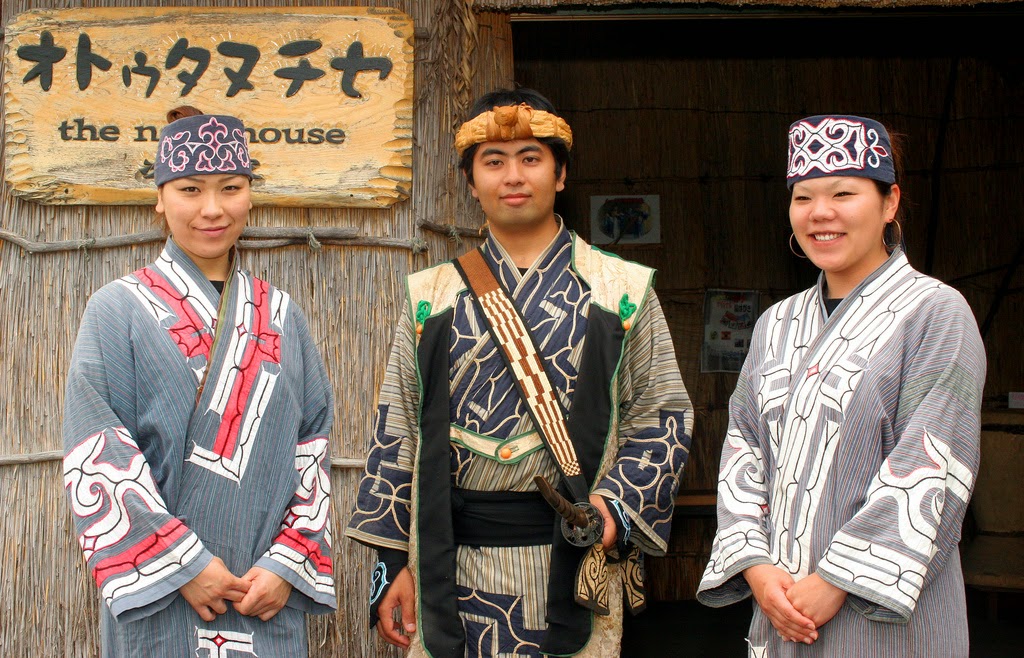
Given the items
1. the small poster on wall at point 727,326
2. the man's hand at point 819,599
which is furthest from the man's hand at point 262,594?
the small poster on wall at point 727,326

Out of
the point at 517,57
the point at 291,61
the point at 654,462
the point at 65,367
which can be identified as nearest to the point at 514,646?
the point at 654,462

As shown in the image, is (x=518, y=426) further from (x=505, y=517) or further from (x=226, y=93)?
(x=226, y=93)

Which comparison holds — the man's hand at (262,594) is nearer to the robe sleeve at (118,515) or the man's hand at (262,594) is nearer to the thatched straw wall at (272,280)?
the robe sleeve at (118,515)

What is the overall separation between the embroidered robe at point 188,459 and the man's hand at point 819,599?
3.72 feet

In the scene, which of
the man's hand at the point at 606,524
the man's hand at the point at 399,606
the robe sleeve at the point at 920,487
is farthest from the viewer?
the man's hand at the point at 399,606

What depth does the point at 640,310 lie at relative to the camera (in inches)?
108

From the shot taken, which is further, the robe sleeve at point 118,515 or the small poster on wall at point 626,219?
the small poster on wall at point 626,219

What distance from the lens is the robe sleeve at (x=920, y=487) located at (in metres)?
2.04

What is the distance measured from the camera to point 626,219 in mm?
5832

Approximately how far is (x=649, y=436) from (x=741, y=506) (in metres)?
0.41

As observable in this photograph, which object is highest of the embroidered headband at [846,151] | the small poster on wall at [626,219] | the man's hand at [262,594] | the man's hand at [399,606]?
the small poster on wall at [626,219]

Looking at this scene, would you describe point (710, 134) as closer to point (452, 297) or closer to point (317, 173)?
point (317, 173)

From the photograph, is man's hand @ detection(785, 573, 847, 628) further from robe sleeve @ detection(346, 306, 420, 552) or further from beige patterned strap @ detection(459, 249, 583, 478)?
robe sleeve @ detection(346, 306, 420, 552)

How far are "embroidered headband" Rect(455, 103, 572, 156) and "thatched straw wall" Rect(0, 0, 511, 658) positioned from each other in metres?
0.75
